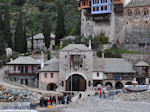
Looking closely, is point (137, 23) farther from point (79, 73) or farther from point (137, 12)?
point (79, 73)

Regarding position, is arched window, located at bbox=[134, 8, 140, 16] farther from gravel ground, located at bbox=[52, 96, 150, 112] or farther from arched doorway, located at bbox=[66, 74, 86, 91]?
gravel ground, located at bbox=[52, 96, 150, 112]

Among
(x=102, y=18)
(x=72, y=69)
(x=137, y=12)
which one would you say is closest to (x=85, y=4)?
(x=102, y=18)

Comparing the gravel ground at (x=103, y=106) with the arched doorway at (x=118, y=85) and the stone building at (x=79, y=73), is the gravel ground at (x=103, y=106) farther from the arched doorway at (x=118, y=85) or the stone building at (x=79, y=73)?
the arched doorway at (x=118, y=85)

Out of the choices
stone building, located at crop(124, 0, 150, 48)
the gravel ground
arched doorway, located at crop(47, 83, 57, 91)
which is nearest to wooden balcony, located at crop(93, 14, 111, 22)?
stone building, located at crop(124, 0, 150, 48)

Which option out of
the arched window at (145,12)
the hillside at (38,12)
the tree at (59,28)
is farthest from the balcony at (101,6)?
the hillside at (38,12)

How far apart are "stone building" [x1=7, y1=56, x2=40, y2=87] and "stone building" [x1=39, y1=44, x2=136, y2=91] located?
12.8 ft

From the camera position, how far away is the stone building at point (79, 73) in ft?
212

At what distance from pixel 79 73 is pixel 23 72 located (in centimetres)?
1181

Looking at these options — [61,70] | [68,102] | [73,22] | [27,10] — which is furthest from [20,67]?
[27,10]

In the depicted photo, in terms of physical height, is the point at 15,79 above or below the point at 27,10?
below

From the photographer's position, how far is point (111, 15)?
8156 cm

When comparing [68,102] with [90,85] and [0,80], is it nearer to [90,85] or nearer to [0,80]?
[90,85]

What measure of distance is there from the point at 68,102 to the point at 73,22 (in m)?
60.4

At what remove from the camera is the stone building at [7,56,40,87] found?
69812 millimetres
